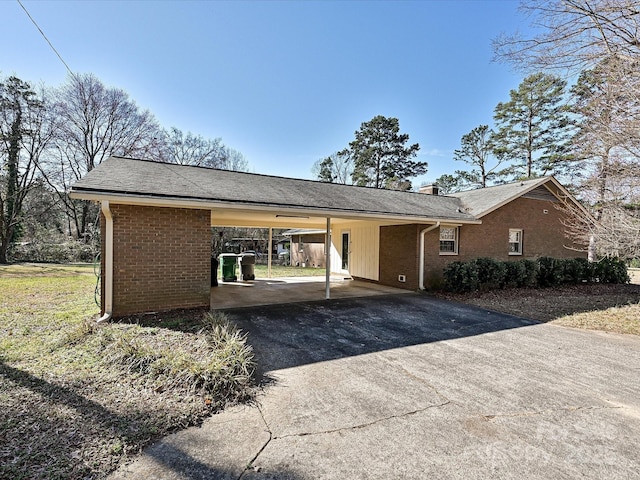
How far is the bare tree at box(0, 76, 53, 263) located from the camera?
20188 millimetres

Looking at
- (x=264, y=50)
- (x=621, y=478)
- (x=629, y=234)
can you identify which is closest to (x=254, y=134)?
(x=264, y=50)

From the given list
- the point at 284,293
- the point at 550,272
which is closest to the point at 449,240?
the point at 550,272

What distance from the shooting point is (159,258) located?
21.7ft

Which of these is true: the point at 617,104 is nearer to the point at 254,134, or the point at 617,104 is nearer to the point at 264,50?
the point at 264,50

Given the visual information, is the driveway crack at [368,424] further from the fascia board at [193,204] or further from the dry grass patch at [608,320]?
the dry grass patch at [608,320]

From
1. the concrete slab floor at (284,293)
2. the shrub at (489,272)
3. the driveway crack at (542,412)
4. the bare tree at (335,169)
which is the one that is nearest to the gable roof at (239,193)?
the shrub at (489,272)

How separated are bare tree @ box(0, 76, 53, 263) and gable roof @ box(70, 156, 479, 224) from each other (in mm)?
19602

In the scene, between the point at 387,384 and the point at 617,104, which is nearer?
the point at 387,384

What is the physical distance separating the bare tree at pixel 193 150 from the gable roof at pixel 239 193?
20.6 meters

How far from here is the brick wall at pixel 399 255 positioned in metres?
10.9

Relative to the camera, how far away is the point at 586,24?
22.7 ft

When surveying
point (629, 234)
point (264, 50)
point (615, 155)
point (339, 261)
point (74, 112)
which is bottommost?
point (339, 261)

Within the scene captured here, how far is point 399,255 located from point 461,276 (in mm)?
2287

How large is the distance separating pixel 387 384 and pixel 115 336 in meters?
4.28
